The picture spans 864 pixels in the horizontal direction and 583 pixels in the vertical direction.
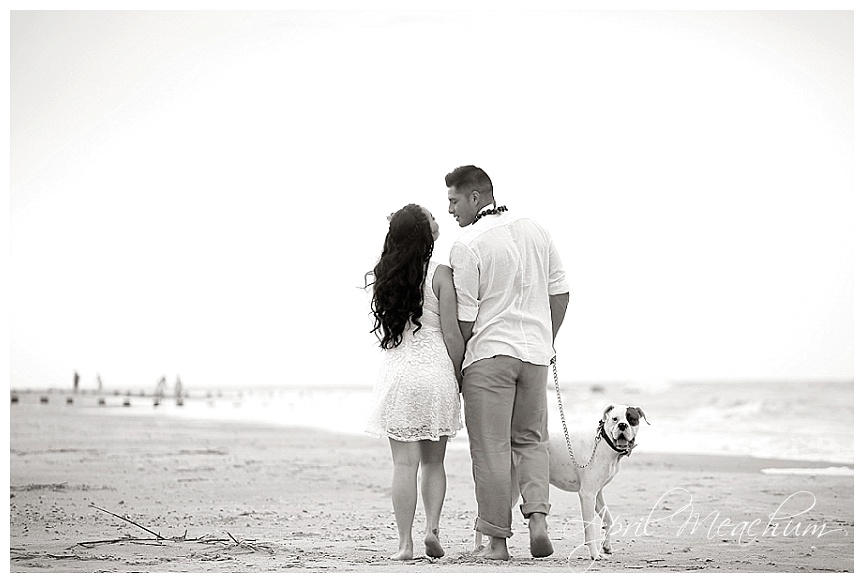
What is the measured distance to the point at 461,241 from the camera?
5.12 metres

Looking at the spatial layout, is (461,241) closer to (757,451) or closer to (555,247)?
(555,247)

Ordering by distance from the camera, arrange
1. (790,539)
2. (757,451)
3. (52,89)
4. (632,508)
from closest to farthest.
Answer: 1. (790,539)
2. (632,508)
3. (52,89)
4. (757,451)

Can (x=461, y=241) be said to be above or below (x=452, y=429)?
above

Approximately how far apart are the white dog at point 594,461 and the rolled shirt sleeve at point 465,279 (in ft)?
3.27

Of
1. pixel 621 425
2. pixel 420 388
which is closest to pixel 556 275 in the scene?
pixel 621 425

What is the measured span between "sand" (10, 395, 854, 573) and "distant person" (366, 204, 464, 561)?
1.49ft

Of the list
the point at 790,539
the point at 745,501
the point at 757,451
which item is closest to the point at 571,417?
the point at 757,451

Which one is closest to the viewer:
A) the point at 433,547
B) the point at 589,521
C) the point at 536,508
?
the point at 433,547

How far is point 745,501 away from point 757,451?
4900 millimetres

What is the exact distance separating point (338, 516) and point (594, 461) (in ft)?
7.44

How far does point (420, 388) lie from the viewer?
5.02m

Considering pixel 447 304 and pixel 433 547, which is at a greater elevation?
pixel 447 304

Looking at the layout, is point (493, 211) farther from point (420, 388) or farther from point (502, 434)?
point (502, 434)

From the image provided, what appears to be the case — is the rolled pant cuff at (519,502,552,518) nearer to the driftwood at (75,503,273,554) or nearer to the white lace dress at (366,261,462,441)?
the white lace dress at (366,261,462,441)
